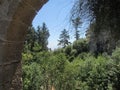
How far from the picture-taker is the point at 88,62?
65.2ft

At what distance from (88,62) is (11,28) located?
17.0 m

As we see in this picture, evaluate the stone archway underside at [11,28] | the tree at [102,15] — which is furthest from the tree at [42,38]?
the tree at [102,15]

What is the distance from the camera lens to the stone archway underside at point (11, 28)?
2.96 meters

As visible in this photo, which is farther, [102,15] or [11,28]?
[11,28]

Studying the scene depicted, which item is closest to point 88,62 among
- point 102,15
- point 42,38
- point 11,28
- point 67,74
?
point 67,74

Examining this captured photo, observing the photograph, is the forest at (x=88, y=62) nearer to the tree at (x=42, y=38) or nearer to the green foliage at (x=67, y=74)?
the green foliage at (x=67, y=74)

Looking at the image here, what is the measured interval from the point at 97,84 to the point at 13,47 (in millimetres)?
14159

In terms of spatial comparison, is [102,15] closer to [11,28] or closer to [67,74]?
[11,28]

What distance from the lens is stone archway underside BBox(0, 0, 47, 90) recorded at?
2.96 m

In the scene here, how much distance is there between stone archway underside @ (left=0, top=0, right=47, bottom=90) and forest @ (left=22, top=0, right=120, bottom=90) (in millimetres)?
509

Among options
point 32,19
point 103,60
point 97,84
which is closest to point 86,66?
point 103,60

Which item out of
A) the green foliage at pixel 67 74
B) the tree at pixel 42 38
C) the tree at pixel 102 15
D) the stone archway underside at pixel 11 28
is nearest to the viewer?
the tree at pixel 102 15

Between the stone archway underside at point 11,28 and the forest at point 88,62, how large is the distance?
509 mm

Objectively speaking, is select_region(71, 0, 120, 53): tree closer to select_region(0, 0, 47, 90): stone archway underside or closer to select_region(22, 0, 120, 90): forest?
select_region(22, 0, 120, 90): forest
